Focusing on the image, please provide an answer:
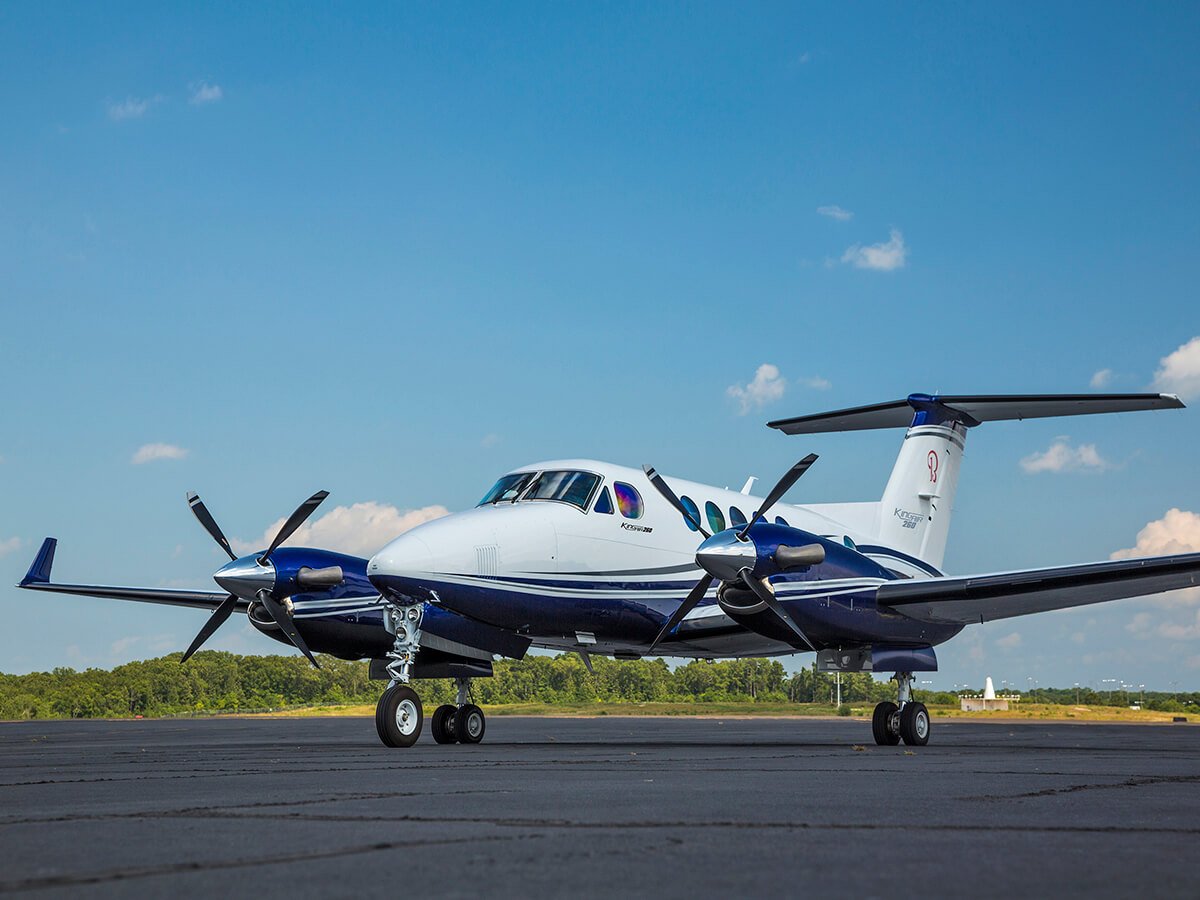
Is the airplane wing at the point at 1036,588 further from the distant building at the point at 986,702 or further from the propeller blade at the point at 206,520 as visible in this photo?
the distant building at the point at 986,702

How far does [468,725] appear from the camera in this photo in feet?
62.9

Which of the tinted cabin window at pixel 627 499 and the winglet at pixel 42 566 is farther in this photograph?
the winglet at pixel 42 566

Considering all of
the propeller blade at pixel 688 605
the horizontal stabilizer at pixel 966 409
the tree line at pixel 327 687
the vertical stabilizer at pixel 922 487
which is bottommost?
the tree line at pixel 327 687

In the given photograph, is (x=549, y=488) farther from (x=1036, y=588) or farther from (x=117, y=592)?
(x=117, y=592)

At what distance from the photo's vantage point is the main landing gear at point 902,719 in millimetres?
18688

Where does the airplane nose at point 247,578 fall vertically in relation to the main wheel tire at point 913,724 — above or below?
above

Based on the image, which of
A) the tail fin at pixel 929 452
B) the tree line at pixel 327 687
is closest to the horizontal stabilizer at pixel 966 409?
the tail fin at pixel 929 452

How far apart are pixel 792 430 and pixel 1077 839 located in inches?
760

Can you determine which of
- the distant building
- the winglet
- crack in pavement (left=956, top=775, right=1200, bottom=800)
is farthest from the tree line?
crack in pavement (left=956, top=775, right=1200, bottom=800)

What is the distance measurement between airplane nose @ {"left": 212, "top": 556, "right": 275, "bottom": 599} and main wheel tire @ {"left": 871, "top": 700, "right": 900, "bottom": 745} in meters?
9.87

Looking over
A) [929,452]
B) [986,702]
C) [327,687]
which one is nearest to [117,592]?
[929,452]

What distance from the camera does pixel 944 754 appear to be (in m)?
15.7

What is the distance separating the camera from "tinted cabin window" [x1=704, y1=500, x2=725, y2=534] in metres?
19.1

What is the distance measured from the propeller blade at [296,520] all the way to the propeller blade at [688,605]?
574 cm
